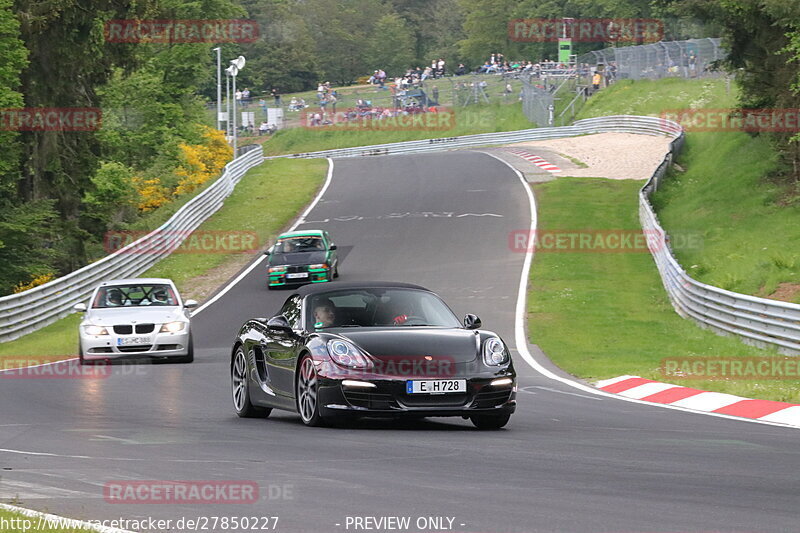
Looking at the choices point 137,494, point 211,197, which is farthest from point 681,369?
point 211,197

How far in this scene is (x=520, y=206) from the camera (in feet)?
158

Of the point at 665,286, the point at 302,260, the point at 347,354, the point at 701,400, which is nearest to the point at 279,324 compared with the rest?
the point at 347,354

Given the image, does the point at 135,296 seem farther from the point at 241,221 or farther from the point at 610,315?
the point at 241,221

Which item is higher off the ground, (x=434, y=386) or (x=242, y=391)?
(x=434, y=386)

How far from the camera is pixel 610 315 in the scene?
93.9ft

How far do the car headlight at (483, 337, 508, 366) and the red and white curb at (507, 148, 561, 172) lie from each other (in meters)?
46.6

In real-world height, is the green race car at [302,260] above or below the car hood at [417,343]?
below

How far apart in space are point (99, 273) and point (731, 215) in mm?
18945

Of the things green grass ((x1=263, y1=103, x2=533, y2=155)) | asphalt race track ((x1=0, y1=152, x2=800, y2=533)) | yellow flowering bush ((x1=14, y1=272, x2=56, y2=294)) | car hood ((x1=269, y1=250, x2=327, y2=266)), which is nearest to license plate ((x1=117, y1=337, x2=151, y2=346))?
asphalt race track ((x1=0, y1=152, x2=800, y2=533))

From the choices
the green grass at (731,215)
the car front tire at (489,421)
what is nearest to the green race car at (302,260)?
the green grass at (731,215)

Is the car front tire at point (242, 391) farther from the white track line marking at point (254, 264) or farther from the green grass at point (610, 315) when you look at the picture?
the white track line marking at point (254, 264)

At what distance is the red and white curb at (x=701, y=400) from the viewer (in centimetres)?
1346

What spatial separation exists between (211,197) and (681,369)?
110 feet

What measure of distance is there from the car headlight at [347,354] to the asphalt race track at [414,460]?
0.60 m
